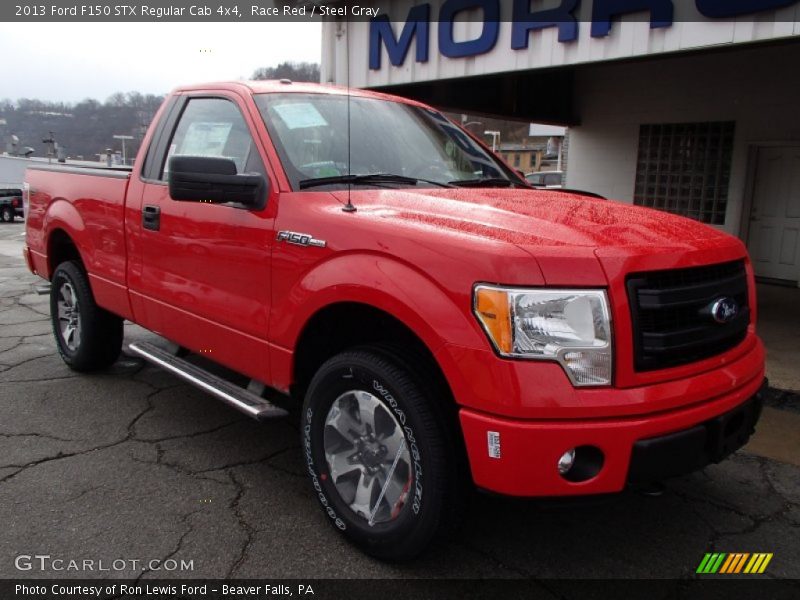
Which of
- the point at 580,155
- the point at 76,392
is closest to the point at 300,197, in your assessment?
the point at 76,392

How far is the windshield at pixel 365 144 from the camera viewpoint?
10.5 ft

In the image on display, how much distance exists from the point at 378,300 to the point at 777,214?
9019 mm

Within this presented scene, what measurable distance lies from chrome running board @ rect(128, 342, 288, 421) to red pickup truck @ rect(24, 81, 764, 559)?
0.02 metres

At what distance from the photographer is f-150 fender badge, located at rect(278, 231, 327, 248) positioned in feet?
8.92

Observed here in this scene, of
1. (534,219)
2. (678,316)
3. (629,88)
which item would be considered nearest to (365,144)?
(534,219)

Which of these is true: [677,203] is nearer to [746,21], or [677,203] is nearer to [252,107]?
[746,21]

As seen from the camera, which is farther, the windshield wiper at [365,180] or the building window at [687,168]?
the building window at [687,168]

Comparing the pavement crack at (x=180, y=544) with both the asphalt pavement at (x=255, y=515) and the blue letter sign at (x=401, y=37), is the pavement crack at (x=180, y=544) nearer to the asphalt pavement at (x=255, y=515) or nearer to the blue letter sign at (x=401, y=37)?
the asphalt pavement at (x=255, y=515)

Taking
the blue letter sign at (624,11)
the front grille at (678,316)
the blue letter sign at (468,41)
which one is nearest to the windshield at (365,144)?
the front grille at (678,316)

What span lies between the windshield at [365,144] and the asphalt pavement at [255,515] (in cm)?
Result: 157

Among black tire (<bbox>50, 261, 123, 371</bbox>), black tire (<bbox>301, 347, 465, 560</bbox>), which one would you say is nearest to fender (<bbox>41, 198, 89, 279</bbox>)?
Result: black tire (<bbox>50, 261, 123, 371</bbox>)

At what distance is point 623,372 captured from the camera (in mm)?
2156

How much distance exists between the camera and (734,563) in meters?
2.72

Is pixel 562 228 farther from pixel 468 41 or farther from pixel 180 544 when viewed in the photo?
pixel 468 41
